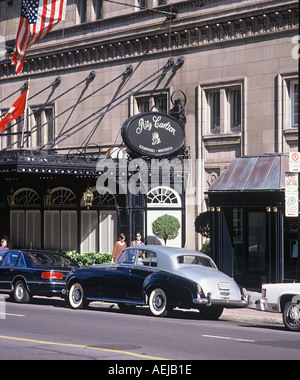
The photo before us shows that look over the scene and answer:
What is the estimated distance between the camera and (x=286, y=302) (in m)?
17.6

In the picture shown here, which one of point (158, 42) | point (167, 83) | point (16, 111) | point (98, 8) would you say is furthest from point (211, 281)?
point (98, 8)

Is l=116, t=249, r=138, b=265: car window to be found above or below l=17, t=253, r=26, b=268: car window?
above

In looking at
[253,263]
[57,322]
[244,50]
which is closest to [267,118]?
[244,50]

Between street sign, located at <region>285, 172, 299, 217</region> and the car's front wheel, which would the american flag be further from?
the car's front wheel

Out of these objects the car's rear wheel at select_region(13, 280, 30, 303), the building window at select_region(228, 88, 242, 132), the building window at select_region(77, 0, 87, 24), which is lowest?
the car's rear wheel at select_region(13, 280, 30, 303)

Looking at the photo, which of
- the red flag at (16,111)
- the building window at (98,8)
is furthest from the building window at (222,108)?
the red flag at (16,111)

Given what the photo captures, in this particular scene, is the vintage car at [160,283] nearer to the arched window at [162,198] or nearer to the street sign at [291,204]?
the street sign at [291,204]

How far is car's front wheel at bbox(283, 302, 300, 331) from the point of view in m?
17.3

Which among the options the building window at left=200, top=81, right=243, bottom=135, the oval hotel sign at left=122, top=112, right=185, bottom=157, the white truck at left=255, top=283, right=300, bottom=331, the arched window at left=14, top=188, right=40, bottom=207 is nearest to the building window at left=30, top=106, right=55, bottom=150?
the arched window at left=14, top=188, right=40, bottom=207

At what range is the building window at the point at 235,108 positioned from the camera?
2933 cm

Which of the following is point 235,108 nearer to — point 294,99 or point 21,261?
point 294,99

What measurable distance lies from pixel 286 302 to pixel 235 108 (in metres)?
13.0

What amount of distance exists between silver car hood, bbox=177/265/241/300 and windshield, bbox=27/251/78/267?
534 cm

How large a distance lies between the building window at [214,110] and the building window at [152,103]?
183 centimetres
